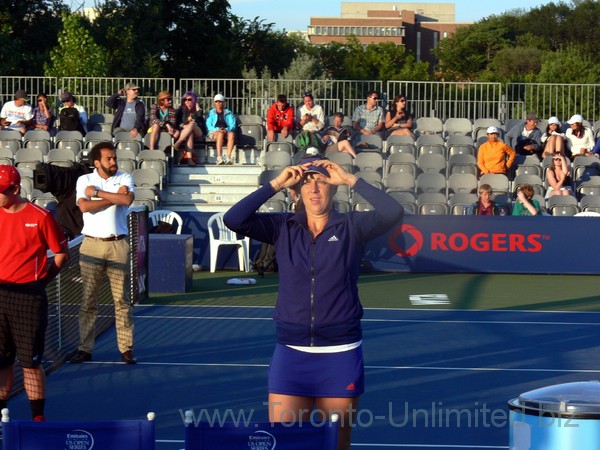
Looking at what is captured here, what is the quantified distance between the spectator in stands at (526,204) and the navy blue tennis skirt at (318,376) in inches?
577

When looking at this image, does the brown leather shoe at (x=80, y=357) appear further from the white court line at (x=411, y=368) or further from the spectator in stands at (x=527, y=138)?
the spectator in stands at (x=527, y=138)

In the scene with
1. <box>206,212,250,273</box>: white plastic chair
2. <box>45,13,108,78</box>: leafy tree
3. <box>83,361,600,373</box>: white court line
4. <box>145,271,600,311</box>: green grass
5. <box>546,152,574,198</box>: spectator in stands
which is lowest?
<box>145,271,600,311</box>: green grass

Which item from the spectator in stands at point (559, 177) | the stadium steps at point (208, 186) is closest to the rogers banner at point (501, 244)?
the spectator in stands at point (559, 177)

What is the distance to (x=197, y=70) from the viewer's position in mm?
53438

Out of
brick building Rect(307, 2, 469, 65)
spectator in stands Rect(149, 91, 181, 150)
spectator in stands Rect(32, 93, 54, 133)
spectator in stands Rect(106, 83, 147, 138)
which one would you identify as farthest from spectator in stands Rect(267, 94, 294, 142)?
brick building Rect(307, 2, 469, 65)

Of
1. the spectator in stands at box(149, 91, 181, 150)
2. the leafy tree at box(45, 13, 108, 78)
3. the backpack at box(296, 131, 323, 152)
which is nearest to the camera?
the backpack at box(296, 131, 323, 152)

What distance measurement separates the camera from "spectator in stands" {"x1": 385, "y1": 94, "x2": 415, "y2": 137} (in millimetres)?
24000

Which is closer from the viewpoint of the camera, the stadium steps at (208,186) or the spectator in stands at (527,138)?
the stadium steps at (208,186)

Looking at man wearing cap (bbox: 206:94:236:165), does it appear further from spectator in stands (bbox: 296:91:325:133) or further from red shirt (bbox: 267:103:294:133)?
spectator in stands (bbox: 296:91:325:133)

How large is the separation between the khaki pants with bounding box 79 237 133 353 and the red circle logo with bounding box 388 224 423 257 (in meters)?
8.97

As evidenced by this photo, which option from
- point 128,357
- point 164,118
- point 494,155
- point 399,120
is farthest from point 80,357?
point 399,120

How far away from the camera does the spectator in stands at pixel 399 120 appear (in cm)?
2400
